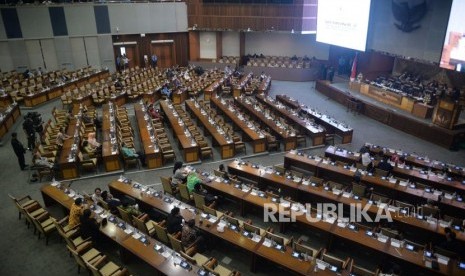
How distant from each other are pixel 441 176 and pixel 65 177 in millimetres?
11876

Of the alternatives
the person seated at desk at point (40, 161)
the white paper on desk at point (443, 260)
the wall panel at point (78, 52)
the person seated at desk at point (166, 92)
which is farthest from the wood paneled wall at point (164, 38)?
the white paper on desk at point (443, 260)

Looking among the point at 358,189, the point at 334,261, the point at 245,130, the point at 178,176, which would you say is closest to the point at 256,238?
the point at 334,261

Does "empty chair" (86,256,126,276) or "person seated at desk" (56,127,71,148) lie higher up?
"person seated at desk" (56,127,71,148)

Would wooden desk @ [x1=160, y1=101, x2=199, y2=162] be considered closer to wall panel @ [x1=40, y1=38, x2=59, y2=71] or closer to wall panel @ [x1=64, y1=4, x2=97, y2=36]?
wall panel @ [x1=64, y1=4, x2=97, y2=36]

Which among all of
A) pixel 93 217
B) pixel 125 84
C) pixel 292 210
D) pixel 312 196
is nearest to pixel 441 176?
pixel 312 196

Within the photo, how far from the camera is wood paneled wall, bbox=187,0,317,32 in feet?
78.5

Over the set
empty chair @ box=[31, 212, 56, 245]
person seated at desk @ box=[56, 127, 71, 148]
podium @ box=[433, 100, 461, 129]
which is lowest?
empty chair @ box=[31, 212, 56, 245]

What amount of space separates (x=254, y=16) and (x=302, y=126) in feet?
44.7

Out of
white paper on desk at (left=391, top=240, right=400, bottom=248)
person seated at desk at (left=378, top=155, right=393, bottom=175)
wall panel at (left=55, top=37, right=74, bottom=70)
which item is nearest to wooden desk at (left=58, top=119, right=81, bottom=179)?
white paper on desk at (left=391, top=240, right=400, bottom=248)

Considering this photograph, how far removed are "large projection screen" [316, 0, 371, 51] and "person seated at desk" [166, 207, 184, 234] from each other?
1548cm

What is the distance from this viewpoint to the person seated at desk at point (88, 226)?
7320mm

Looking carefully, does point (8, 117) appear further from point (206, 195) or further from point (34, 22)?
point (206, 195)

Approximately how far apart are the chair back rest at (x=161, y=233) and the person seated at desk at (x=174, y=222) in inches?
4.8

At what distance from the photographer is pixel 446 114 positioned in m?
13.6
